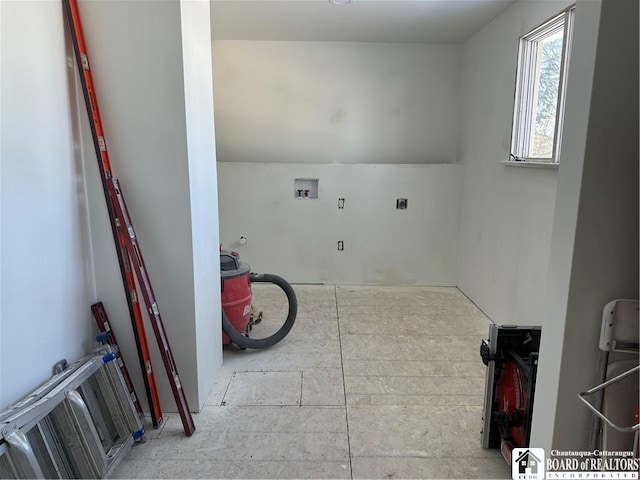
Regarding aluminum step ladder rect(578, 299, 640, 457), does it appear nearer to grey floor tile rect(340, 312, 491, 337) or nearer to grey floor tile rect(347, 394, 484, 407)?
grey floor tile rect(347, 394, 484, 407)

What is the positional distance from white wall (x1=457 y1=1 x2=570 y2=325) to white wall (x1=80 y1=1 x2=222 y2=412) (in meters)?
2.32

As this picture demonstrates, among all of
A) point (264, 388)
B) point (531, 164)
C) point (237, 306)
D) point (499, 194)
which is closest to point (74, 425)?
point (264, 388)

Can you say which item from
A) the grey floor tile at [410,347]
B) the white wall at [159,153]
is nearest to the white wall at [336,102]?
the grey floor tile at [410,347]

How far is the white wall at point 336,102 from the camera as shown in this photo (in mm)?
4605

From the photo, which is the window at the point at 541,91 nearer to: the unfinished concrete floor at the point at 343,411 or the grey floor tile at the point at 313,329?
the unfinished concrete floor at the point at 343,411

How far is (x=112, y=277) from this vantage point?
2020 millimetres

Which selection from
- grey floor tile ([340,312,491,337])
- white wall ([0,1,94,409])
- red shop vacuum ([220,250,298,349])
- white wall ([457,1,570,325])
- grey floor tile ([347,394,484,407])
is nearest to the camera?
white wall ([0,1,94,409])

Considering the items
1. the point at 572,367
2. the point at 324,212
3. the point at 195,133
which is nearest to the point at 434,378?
the point at 572,367

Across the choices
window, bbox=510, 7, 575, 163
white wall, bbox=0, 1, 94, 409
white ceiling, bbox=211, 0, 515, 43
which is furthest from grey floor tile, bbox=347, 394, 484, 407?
white ceiling, bbox=211, 0, 515, 43

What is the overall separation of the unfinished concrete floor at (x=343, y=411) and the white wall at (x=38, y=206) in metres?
0.67

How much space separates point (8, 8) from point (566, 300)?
2.13 metres

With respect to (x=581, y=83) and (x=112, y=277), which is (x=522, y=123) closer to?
(x=581, y=83)

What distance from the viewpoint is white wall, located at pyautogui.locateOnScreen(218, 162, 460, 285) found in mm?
4594

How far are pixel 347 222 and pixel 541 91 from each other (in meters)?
2.31
